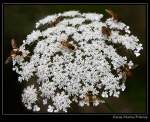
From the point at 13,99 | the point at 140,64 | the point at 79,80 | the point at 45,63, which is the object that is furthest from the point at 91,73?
the point at 13,99

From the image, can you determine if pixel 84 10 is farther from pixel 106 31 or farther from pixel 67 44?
pixel 67 44

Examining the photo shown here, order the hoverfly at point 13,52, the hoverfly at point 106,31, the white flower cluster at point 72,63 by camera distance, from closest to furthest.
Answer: the white flower cluster at point 72,63
the hoverfly at point 106,31
the hoverfly at point 13,52

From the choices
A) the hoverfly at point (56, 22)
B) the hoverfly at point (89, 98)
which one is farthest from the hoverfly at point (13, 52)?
the hoverfly at point (89, 98)

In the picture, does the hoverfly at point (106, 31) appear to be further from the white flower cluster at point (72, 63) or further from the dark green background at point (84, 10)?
the dark green background at point (84, 10)

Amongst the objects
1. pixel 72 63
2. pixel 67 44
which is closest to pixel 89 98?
pixel 72 63

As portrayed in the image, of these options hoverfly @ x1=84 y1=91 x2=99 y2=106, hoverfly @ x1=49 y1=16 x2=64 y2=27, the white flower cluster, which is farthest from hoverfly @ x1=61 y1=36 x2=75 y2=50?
hoverfly @ x1=84 y1=91 x2=99 y2=106

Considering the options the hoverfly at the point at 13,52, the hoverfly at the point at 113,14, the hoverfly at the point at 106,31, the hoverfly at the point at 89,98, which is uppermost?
the hoverfly at the point at 113,14
